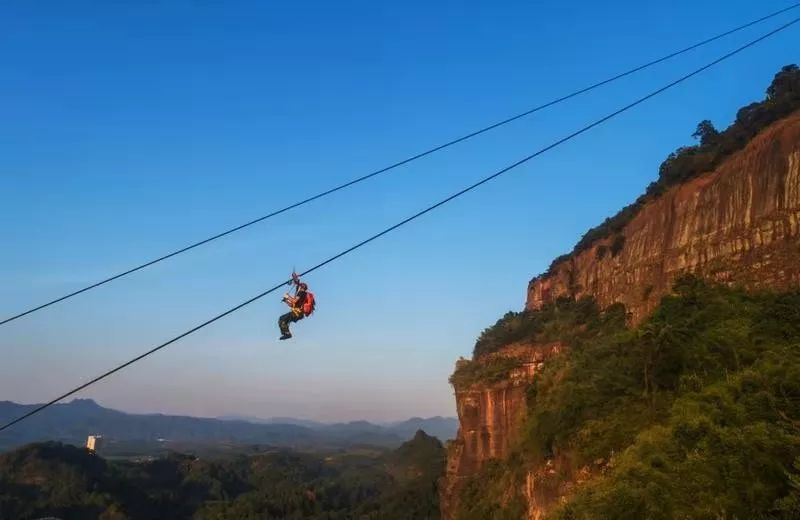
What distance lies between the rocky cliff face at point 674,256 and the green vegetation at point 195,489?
3013 centimetres

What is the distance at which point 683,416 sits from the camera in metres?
18.6

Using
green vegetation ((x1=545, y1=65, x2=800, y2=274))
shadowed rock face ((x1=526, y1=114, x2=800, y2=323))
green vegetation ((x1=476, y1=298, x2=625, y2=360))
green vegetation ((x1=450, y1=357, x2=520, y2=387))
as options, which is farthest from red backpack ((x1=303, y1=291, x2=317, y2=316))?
green vegetation ((x1=450, y1=357, x2=520, y2=387))

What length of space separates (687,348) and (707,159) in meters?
15.3

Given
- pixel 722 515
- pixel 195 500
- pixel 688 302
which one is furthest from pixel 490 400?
pixel 195 500

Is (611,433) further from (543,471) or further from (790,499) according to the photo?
(790,499)

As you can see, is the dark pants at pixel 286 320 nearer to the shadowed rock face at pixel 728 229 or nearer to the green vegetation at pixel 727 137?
the shadowed rock face at pixel 728 229

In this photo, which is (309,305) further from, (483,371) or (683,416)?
(483,371)

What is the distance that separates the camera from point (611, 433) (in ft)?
73.5

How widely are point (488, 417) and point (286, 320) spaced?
38.4 meters

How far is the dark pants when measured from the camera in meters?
11.9

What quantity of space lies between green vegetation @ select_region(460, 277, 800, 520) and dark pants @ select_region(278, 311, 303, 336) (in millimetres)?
9974

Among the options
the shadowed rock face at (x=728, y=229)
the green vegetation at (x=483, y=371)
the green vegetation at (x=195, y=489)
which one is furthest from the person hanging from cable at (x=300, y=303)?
the green vegetation at (x=195, y=489)

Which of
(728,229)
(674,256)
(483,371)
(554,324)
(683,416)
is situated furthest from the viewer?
(483,371)

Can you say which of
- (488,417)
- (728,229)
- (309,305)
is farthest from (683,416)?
(488,417)
